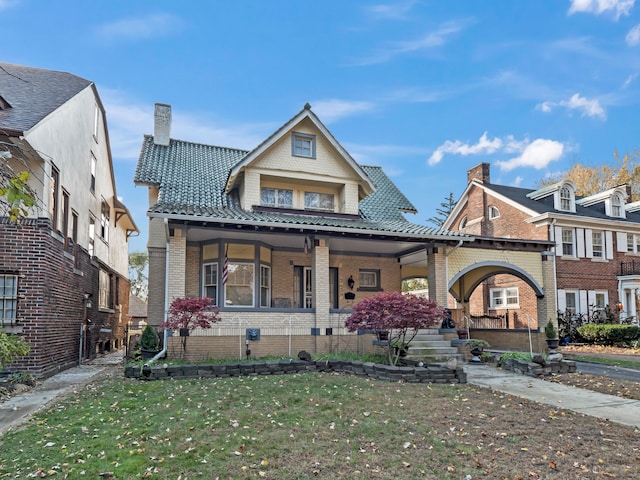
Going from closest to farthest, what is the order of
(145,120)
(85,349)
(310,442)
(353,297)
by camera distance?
→ (310,442) → (85,349) → (353,297) → (145,120)

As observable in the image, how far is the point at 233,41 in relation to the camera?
1450 centimetres

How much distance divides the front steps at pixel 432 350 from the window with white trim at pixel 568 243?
496 inches

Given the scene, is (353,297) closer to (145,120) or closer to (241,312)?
(241,312)

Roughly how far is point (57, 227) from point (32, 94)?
155 inches

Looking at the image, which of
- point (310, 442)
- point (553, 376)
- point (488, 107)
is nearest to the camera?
point (310, 442)

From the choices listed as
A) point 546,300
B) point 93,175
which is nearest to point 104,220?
point 93,175

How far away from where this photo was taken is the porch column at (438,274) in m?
15.6

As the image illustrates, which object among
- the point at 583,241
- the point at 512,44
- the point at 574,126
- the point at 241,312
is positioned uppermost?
the point at 574,126

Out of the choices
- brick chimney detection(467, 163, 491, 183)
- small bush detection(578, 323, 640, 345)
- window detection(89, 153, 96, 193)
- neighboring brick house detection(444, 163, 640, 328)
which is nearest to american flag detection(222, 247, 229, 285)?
window detection(89, 153, 96, 193)

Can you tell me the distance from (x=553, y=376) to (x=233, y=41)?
12568 millimetres

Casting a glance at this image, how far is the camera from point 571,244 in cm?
2397

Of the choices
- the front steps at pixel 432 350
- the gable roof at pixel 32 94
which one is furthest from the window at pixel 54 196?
the front steps at pixel 432 350

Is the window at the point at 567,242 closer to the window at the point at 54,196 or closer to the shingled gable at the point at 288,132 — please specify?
the shingled gable at the point at 288,132

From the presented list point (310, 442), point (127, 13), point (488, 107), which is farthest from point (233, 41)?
point (488, 107)
